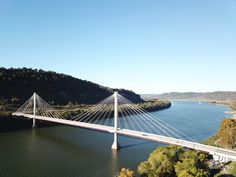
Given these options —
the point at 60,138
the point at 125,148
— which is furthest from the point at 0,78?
the point at 125,148

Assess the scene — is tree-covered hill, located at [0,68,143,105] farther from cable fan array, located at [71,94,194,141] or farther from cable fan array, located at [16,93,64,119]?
cable fan array, located at [71,94,194,141]

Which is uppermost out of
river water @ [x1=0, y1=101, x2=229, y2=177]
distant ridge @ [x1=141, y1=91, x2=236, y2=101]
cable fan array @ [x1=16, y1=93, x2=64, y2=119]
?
distant ridge @ [x1=141, y1=91, x2=236, y2=101]

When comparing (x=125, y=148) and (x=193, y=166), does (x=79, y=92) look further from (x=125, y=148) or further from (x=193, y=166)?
(x=193, y=166)

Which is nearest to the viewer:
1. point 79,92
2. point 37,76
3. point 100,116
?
point 100,116

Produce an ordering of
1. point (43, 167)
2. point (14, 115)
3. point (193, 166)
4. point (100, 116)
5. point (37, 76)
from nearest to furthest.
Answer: point (193, 166)
point (43, 167)
point (14, 115)
point (100, 116)
point (37, 76)

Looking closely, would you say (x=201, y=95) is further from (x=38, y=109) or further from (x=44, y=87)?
(x=38, y=109)

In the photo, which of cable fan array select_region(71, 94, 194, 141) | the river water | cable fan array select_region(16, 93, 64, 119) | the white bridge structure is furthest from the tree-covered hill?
the river water
